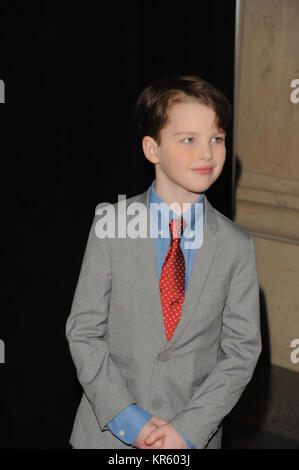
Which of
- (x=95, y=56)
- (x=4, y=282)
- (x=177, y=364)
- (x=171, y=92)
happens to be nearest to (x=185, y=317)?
(x=177, y=364)

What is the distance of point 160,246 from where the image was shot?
176 centimetres

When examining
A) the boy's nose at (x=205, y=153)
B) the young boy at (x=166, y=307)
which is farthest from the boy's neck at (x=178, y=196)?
the boy's nose at (x=205, y=153)

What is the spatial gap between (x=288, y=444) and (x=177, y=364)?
60.8 inches

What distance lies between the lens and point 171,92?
5.49ft

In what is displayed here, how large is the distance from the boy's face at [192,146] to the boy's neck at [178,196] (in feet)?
0.10

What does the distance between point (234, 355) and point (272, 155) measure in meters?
1.71

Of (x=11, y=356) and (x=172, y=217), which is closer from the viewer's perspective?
(x=172, y=217)

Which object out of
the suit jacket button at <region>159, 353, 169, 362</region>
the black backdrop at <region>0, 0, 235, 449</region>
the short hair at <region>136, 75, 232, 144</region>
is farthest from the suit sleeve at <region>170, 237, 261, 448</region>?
the black backdrop at <region>0, 0, 235, 449</region>

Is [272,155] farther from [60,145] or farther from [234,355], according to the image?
[234,355]

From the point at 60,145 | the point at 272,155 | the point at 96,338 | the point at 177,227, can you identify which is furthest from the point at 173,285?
the point at 272,155

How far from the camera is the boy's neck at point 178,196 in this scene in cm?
173

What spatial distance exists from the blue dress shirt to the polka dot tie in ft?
0.06
